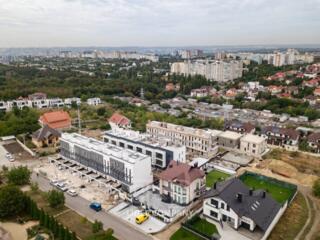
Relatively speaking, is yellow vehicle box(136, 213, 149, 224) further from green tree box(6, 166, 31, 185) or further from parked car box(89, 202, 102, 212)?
green tree box(6, 166, 31, 185)

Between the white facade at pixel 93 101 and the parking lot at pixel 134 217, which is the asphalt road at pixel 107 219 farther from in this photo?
the white facade at pixel 93 101

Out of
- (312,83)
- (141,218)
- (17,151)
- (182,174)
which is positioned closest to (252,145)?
(182,174)

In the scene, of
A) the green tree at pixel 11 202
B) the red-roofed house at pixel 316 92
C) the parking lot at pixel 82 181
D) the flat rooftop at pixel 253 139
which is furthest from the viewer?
the red-roofed house at pixel 316 92

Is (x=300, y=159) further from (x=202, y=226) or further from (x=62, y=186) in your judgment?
(x=62, y=186)

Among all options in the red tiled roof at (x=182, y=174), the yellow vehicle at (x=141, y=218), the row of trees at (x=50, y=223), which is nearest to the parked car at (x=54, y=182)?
the row of trees at (x=50, y=223)

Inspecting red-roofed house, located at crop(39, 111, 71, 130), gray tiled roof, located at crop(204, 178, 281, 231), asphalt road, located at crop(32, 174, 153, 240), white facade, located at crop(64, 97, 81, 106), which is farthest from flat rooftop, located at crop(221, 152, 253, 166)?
white facade, located at crop(64, 97, 81, 106)

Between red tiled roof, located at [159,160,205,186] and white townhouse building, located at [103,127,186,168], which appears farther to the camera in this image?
white townhouse building, located at [103,127,186,168]
